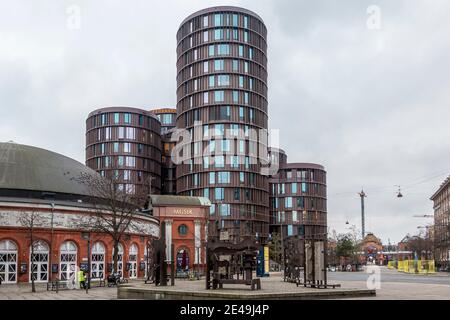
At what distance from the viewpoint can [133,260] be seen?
6631 cm

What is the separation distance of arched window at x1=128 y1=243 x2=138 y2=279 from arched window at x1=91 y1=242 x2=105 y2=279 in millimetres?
4895

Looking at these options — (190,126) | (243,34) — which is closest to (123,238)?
(190,126)

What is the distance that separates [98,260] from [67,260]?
4.06m

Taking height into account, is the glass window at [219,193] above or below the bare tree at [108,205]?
above

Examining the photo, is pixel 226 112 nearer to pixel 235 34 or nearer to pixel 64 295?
pixel 235 34

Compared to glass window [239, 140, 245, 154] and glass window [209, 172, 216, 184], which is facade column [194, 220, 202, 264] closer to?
glass window [209, 172, 216, 184]

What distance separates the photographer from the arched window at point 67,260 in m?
56.5

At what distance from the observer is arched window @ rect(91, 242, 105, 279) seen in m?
59.7

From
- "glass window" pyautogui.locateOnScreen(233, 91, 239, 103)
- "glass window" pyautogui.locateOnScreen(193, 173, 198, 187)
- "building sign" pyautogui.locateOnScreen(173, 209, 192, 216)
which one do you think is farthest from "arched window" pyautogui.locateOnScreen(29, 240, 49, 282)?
"glass window" pyautogui.locateOnScreen(233, 91, 239, 103)

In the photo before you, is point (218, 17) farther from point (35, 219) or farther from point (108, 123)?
point (35, 219)

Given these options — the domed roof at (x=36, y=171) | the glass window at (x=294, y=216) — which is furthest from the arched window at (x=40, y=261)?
the glass window at (x=294, y=216)

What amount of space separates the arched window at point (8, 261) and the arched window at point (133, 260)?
14.5m

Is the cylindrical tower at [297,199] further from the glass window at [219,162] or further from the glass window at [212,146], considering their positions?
the glass window at [212,146]

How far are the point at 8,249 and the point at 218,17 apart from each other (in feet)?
256
